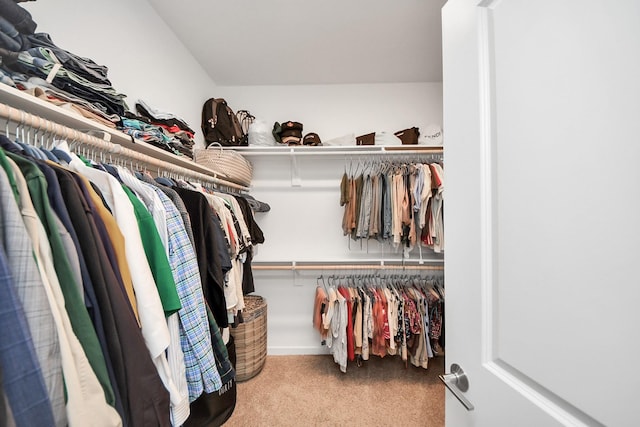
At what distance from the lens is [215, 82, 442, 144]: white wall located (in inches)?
96.4

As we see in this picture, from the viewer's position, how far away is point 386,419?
5.35ft

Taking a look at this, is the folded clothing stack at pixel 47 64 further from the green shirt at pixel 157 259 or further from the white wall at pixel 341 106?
the white wall at pixel 341 106

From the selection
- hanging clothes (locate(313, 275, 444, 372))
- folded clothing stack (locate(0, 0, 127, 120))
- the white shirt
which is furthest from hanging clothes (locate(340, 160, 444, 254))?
the white shirt

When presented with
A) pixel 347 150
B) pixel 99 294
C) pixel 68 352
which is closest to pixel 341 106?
pixel 347 150

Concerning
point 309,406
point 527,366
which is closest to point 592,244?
point 527,366

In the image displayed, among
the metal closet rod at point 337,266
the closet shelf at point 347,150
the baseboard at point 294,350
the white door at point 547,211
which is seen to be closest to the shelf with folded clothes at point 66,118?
the closet shelf at point 347,150

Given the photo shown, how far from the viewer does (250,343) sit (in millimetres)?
2002

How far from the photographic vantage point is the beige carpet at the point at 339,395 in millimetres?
1625

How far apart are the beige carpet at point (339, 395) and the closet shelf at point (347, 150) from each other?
6.24 ft

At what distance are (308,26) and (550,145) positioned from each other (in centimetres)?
178

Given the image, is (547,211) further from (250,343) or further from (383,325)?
(250,343)

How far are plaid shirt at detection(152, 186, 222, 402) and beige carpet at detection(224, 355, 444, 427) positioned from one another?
1106 mm

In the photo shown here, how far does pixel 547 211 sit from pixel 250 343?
213cm

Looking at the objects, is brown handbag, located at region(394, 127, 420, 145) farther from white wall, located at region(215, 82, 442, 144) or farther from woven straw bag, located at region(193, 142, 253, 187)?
woven straw bag, located at region(193, 142, 253, 187)
